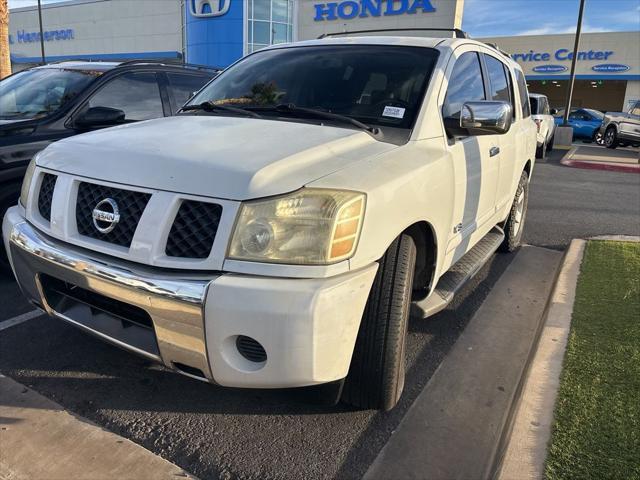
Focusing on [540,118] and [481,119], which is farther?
[540,118]

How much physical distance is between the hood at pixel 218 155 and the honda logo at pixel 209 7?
102 feet

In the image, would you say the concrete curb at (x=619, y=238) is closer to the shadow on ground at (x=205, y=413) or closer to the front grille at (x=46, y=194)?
the shadow on ground at (x=205, y=413)

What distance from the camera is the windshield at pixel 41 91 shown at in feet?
14.9

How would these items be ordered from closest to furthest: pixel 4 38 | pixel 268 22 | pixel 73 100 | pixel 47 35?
1. pixel 73 100
2. pixel 4 38
3. pixel 268 22
4. pixel 47 35

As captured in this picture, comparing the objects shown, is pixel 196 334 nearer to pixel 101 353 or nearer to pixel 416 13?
pixel 101 353

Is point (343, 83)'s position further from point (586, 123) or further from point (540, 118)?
point (586, 123)

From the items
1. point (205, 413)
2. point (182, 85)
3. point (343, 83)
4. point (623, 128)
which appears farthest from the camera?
point (623, 128)

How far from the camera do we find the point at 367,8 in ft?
105

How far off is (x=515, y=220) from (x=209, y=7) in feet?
102

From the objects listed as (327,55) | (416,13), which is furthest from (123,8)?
(327,55)

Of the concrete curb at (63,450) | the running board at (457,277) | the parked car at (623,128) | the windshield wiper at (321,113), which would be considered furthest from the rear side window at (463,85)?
the parked car at (623,128)

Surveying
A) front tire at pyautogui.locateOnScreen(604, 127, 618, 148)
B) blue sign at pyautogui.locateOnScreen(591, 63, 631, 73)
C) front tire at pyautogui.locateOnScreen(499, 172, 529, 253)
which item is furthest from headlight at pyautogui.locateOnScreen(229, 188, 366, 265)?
blue sign at pyautogui.locateOnScreen(591, 63, 631, 73)

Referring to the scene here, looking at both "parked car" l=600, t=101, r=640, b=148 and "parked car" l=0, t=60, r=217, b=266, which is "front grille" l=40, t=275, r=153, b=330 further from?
"parked car" l=600, t=101, r=640, b=148

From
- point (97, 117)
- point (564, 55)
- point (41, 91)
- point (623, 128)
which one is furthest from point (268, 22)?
point (97, 117)
